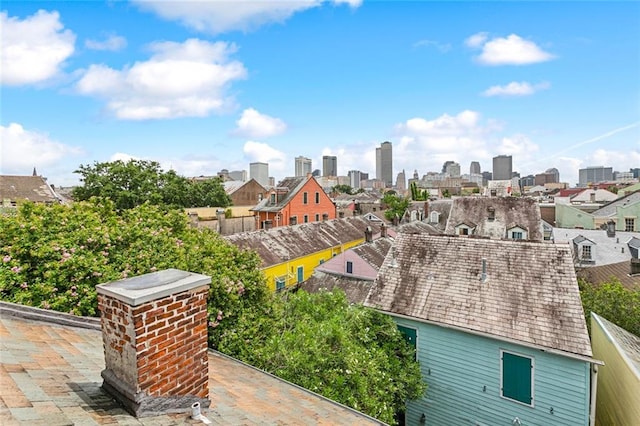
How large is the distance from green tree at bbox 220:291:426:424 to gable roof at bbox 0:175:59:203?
37.5m

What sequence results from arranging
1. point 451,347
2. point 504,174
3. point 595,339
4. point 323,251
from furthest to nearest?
point 504,174 < point 323,251 < point 595,339 < point 451,347

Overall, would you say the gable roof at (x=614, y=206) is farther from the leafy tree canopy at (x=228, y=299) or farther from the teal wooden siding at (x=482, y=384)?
the leafy tree canopy at (x=228, y=299)

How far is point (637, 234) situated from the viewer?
25734 millimetres

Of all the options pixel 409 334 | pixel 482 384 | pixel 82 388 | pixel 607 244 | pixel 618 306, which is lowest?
pixel 482 384

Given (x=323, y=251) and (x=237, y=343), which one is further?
(x=323, y=251)

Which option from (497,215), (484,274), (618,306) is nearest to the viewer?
(484,274)

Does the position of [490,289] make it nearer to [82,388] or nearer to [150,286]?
[150,286]

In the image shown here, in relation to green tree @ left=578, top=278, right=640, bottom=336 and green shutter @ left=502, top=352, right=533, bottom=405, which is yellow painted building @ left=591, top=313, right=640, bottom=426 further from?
green shutter @ left=502, top=352, right=533, bottom=405

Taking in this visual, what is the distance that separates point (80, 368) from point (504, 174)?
7456 inches

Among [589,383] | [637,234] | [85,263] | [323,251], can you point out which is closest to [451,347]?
[589,383]

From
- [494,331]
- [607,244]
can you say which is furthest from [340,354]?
[607,244]

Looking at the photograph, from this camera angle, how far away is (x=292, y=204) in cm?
3688

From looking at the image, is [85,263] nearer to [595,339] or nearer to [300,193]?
[595,339]

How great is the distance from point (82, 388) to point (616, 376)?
12.6 m
